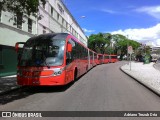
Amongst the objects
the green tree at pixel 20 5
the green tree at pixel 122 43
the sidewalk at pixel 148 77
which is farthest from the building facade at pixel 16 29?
the green tree at pixel 122 43

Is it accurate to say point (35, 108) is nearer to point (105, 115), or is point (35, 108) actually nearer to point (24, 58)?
point (105, 115)

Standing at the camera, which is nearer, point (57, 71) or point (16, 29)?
point (57, 71)

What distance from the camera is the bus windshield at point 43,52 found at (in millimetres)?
13654

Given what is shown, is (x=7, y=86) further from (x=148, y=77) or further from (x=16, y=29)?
(x=16, y=29)

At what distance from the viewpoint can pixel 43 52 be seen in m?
13.9

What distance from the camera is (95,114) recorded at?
8.20m

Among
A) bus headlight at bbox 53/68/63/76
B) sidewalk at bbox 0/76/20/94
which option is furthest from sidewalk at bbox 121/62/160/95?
sidewalk at bbox 0/76/20/94

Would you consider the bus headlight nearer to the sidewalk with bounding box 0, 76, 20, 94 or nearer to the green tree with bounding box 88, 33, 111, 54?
the sidewalk with bounding box 0, 76, 20, 94

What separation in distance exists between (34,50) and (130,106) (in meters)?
6.26

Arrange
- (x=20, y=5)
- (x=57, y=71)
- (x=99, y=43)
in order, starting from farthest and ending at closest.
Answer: (x=99, y=43) < (x=57, y=71) < (x=20, y=5)

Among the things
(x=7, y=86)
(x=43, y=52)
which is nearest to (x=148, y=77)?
(x=43, y=52)

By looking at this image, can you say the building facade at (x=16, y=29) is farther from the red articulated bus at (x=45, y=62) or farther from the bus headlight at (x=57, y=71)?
the bus headlight at (x=57, y=71)

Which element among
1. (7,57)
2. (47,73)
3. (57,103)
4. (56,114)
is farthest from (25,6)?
(7,57)

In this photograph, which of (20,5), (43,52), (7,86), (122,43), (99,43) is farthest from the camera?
(122,43)
